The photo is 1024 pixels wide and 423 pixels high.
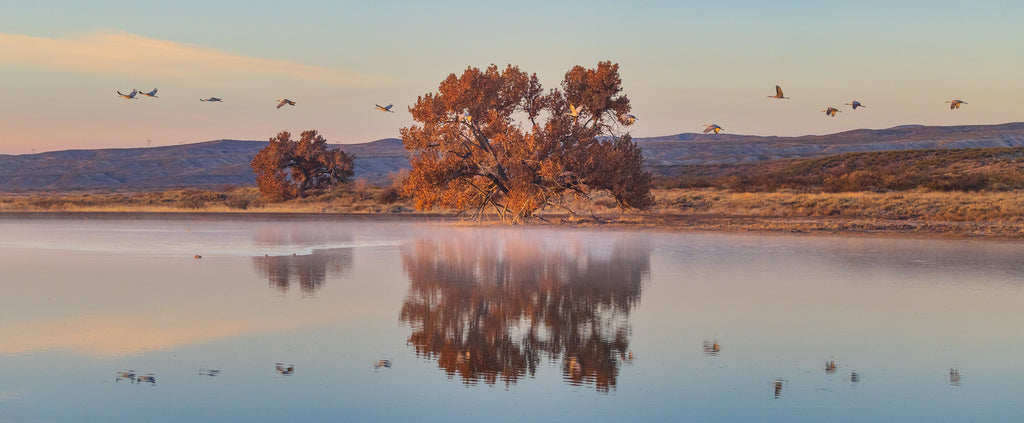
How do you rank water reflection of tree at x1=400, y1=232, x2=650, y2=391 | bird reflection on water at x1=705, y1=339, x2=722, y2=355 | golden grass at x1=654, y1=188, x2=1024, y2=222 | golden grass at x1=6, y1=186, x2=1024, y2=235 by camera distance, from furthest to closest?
golden grass at x1=654, y1=188, x2=1024, y2=222, golden grass at x1=6, y1=186, x2=1024, y2=235, bird reflection on water at x1=705, y1=339, x2=722, y2=355, water reflection of tree at x1=400, y1=232, x2=650, y2=391

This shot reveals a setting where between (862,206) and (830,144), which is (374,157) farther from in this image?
(862,206)

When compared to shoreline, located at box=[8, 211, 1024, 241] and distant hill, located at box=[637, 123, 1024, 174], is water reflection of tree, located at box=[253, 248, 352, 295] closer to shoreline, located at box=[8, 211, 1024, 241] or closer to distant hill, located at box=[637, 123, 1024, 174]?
shoreline, located at box=[8, 211, 1024, 241]

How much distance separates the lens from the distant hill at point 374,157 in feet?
514

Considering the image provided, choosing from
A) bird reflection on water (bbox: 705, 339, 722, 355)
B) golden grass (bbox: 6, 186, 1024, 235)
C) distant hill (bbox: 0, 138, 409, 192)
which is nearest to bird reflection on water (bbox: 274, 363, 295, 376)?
bird reflection on water (bbox: 705, 339, 722, 355)

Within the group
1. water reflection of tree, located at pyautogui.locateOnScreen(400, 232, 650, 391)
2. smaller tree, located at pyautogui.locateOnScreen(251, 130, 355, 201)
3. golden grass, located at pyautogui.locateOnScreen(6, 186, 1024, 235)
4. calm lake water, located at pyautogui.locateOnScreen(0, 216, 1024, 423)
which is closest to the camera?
Answer: calm lake water, located at pyautogui.locateOnScreen(0, 216, 1024, 423)

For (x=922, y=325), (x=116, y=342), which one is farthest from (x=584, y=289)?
(x=116, y=342)

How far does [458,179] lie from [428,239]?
675 centimetres

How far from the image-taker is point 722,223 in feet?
109

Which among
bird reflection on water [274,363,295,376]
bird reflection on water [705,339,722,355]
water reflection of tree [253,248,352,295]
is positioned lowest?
water reflection of tree [253,248,352,295]

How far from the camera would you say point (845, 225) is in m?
30.8

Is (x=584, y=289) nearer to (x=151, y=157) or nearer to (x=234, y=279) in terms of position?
(x=234, y=279)

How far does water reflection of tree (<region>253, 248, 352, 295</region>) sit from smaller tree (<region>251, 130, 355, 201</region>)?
33.1 m

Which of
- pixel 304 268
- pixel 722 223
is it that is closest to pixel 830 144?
pixel 722 223

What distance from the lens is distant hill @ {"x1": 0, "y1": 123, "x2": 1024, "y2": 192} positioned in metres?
157
